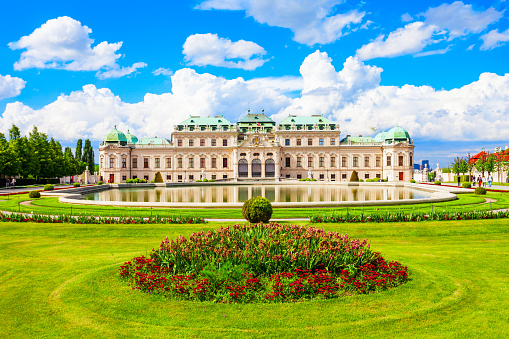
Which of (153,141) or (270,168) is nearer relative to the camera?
(270,168)

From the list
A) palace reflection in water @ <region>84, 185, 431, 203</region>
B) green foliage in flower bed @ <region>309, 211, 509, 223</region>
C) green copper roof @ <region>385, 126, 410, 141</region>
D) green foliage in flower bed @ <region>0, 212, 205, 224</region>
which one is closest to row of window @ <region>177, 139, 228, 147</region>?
green copper roof @ <region>385, 126, 410, 141</region>

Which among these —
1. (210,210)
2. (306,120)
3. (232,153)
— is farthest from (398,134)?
A: (210,210)

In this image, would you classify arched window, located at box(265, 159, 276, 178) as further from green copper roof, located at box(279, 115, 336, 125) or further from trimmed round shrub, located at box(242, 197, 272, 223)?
trimmed round shrub, located at box(242, 197, 272, 223)

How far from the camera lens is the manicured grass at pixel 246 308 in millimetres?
6414

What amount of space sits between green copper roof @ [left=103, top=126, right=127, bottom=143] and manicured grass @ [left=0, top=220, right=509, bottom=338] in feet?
246

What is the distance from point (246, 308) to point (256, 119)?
8363 cm

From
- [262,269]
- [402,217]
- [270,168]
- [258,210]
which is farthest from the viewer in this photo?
[270,168]

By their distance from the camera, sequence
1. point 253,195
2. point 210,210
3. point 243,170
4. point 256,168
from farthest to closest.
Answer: point 243,170 < point 256,168 < point 253,195 < point 210,210

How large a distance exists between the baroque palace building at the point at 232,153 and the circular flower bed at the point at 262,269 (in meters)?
70.3

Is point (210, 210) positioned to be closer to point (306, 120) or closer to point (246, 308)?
point (246, 308)

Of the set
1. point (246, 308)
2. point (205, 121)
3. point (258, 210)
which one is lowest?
point (246, 308)

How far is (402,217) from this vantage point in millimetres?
19734

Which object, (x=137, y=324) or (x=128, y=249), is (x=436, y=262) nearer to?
(x=137, y=324)

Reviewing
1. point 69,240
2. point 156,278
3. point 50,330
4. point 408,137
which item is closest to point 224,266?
point 156,278
